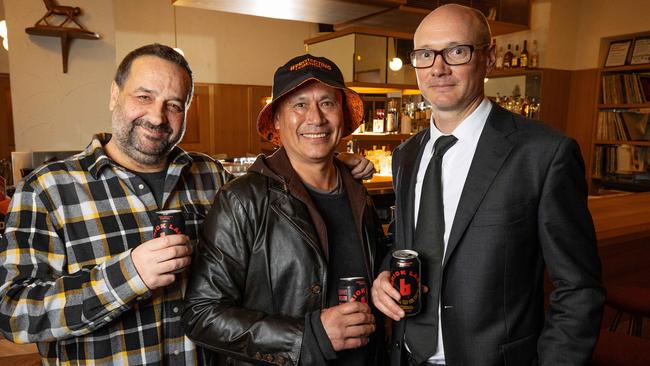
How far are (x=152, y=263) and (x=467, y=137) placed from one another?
3.13 ft

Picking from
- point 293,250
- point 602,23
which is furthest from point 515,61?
point 293,250

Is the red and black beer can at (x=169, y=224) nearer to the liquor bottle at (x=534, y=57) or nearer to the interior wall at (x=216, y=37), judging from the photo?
the liquor bottle at (x=534, y=57)

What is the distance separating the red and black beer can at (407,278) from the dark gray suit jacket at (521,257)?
12 cm

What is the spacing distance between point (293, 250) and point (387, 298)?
31 cm

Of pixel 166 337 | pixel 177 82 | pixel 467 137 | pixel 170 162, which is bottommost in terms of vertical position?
pixel 166 337

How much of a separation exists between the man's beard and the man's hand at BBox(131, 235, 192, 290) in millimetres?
366

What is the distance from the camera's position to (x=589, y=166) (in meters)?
6.06

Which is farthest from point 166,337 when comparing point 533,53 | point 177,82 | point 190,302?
point 533,53

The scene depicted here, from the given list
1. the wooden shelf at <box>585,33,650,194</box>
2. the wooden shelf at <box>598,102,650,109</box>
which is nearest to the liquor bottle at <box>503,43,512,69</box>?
the wooden shelf at <box>585,33,650,194</box>

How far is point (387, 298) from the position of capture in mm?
1264

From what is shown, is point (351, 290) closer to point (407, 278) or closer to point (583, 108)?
point (407, 278)

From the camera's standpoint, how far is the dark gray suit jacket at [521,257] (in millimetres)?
1211

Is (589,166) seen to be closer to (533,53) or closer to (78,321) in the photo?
(533,53)

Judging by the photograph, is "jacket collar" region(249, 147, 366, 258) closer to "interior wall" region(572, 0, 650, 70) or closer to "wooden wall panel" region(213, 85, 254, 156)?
"interior wall" region(572, 0, 650, 70)
